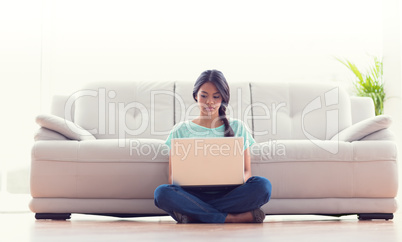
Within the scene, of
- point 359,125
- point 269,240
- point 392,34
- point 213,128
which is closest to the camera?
point 269,240

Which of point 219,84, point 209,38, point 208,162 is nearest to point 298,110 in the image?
point 219,84

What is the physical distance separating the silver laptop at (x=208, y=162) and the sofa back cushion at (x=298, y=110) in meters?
1.17

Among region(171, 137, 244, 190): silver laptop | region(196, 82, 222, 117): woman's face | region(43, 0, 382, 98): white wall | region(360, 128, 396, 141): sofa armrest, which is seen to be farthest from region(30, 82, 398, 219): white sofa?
region(43, 0, 382, 98): white wall

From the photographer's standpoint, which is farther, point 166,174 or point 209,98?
point 166,174

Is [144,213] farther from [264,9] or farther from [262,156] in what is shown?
[264,9]

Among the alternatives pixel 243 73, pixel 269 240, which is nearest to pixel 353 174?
pixel 269 240

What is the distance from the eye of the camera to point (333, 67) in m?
4.68

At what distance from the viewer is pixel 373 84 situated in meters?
4.39

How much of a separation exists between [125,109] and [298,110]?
1.18 metres

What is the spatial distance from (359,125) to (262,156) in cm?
62

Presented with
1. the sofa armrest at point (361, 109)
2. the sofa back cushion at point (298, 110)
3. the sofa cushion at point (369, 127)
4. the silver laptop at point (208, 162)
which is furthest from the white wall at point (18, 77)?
the sofa cushion at point (369, 127)

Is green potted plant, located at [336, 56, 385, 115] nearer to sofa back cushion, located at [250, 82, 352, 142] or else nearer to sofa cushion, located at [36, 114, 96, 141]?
sofa back cushion, located at [250, 82, 352, 142]

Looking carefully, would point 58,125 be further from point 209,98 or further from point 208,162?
point 208,162

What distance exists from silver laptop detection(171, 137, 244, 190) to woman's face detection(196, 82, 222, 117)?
0.37 metres
